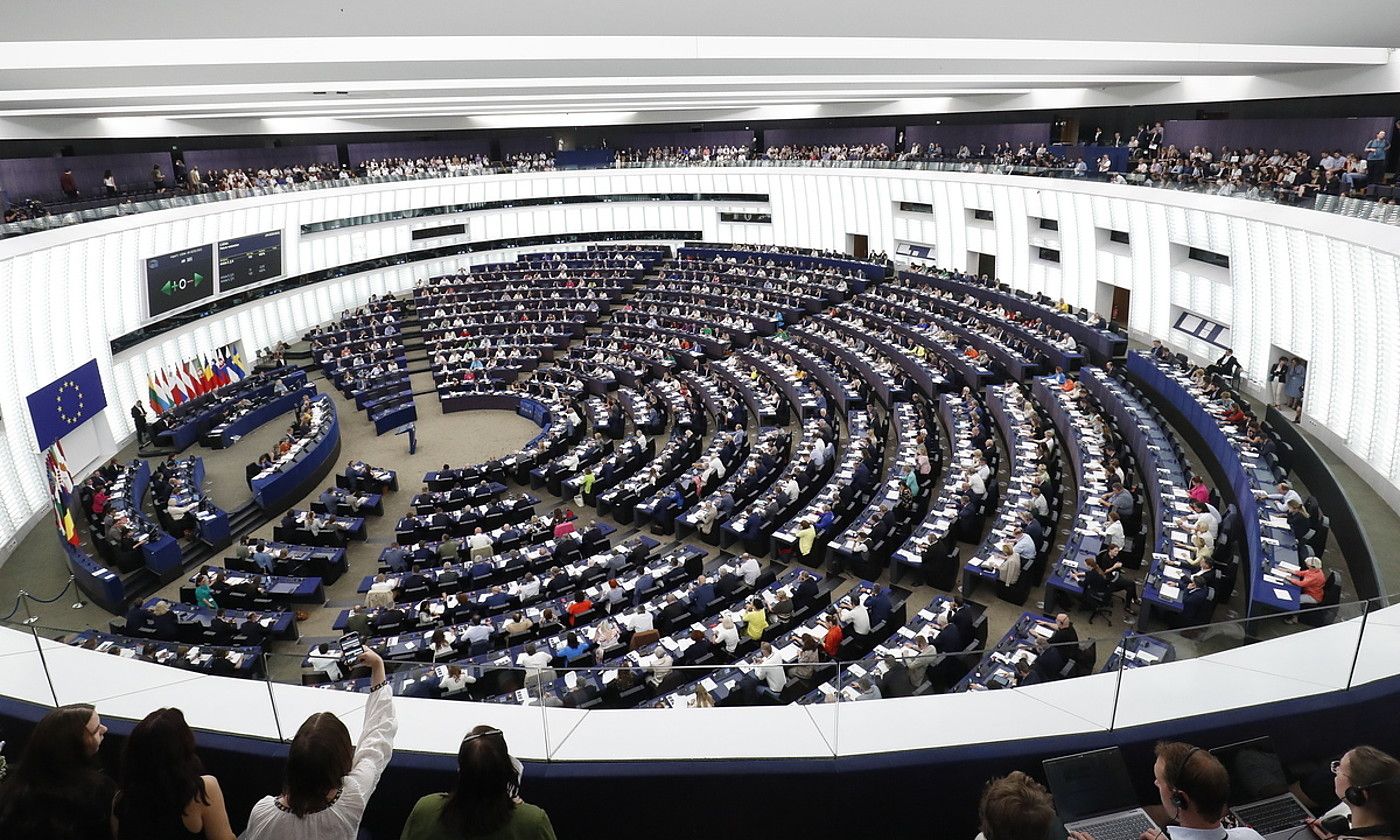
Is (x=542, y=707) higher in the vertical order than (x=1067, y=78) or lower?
lower

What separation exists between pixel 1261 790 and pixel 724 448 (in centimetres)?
1355

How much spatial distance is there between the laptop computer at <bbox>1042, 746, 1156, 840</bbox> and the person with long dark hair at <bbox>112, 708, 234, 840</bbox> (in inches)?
132

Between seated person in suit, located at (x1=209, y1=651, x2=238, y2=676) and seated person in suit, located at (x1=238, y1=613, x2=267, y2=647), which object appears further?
seated person in suit, located at (x1=238, y1=613, x2=267, y2=647)

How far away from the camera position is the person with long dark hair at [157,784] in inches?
104

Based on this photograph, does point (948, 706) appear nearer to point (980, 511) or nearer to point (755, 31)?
point (755, 31)

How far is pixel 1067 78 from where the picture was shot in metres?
17.9

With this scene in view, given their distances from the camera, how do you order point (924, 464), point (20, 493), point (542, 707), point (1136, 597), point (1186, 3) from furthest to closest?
point (20, 493)
point (924, 464)
point (1136, 597)
point (1186, 3)
point (542, 707)

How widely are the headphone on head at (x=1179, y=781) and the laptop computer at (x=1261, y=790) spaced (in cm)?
68

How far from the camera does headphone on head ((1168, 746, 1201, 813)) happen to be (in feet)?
10.4

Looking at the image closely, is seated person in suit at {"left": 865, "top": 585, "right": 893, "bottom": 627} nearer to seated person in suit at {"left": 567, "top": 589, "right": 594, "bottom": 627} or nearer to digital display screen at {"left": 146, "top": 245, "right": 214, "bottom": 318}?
seated person in suit at {"left": 567, "top": 589, "right": 594, "bottom": 627}

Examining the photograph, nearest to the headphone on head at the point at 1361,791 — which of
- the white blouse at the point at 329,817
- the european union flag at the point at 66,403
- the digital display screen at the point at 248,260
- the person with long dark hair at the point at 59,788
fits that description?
the white blouse at the point at 329,817

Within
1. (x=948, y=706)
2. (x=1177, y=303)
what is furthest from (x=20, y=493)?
(x=1177, y=303)

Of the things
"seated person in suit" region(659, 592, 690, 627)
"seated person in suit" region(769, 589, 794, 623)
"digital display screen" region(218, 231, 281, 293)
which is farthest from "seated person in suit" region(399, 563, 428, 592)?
"digital display screen" region(218, 231, 281, 293)

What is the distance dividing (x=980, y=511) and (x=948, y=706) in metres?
10.0
